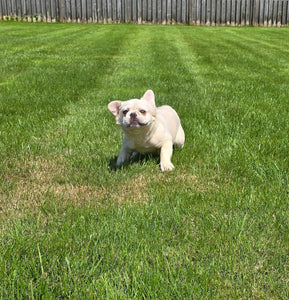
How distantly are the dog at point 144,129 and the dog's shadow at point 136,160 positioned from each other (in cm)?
4

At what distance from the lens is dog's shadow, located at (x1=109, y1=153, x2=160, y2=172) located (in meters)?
3.25

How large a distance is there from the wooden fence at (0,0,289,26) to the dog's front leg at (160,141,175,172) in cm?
1516

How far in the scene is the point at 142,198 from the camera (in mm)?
2615

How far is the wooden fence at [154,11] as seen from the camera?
1723 centimetres

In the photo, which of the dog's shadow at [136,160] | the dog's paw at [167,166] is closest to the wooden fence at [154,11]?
the dog's shadow at [136,160]

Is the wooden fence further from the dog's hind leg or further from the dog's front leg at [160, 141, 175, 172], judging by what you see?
the dog's front leg at [160, 141, 175, 172]

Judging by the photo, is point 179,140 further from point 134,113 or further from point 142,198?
point 142,198

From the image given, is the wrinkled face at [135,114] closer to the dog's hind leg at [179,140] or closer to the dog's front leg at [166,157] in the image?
the dog's front leg at [166,157]

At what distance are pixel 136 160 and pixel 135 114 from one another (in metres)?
0.66

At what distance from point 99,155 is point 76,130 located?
2.55 ft

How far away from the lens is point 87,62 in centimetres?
862

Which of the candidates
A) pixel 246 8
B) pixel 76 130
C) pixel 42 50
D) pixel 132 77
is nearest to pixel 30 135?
pixel 76 130

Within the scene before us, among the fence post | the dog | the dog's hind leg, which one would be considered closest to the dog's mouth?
the dog

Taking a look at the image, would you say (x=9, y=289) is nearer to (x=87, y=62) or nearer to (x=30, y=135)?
(x=30, y=135)
